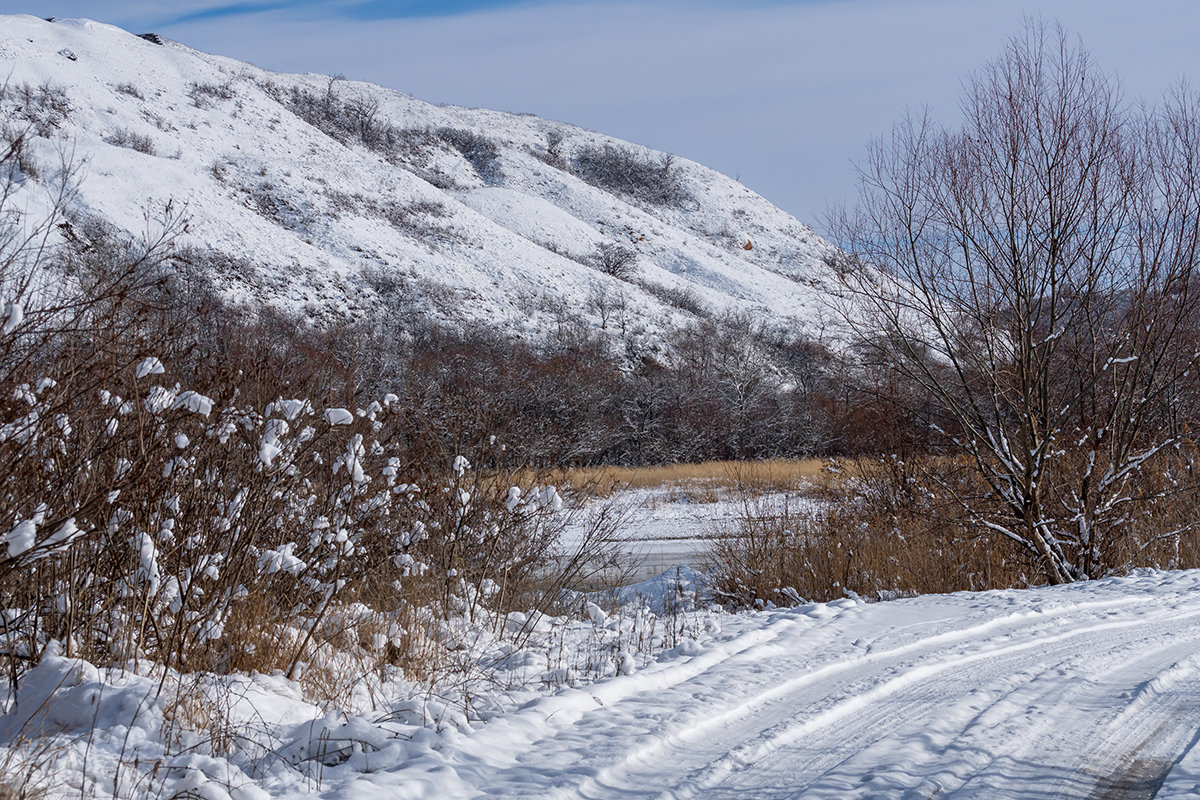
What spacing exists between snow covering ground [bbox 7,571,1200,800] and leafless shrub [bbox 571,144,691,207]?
79597 millimetres

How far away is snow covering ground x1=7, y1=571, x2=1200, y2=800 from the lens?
342 cm

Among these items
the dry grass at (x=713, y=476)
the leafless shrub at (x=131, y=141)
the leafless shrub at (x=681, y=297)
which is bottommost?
the dry grass at (x=713, y=476)

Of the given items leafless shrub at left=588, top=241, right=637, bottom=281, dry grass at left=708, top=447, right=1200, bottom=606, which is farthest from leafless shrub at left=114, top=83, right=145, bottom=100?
dry grass at left=708, top=447, right=1200, bottom=606

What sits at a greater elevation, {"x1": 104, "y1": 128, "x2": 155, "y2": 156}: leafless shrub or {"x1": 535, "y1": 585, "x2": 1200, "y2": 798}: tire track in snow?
{"x1": 104, "y1": 128, "x2": 155, "y2": 156}: leafless shrub

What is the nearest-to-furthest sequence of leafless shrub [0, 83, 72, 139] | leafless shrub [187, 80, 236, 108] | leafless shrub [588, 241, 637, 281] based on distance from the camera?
leafless shrub [0, 83, 72, 139], leafless shrub [588, 241, 637, 281], leafless shrub [187, 80, 236, 108]

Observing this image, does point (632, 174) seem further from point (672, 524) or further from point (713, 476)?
point (672, 524)

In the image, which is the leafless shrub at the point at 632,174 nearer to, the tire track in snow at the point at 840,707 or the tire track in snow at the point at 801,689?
the tire track in snow at the point at 801,689

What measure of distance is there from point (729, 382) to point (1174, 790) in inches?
1235

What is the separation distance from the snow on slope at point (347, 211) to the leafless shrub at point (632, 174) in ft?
30.0

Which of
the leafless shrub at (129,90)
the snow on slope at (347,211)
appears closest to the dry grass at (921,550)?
the snow on slope at (347,211)

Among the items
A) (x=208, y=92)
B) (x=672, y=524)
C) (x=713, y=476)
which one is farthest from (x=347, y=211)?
(x=672, y=524)

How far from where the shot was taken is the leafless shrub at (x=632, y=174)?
84.0m

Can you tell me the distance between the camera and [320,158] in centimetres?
5250

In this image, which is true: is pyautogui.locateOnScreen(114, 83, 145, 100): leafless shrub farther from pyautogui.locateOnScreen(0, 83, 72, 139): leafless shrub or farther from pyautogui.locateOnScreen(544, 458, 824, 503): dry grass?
pyautogui.locateOnScreen(544, 458, 824, 503): dry grass
